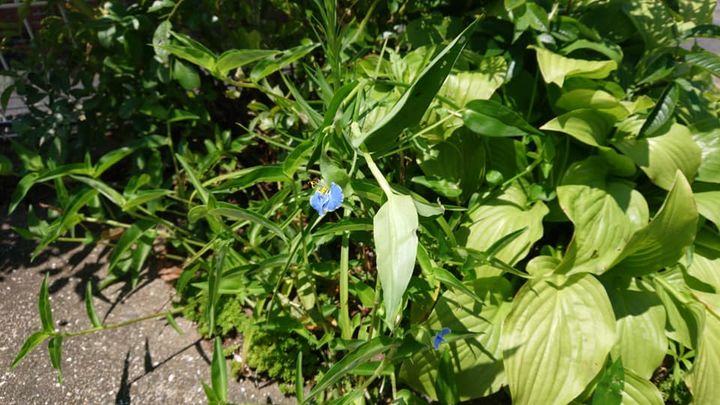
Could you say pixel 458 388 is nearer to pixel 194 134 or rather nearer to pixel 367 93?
pixel 367 93

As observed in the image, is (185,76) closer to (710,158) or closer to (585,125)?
(585,125)

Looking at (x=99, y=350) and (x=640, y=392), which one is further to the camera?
(x=99, y=350)

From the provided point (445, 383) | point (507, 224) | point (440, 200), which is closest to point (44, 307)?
point (445, 383)

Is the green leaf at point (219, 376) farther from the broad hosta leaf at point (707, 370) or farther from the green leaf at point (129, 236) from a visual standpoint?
the broad hosta leaf at point (707, 370)

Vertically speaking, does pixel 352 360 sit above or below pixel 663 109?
below

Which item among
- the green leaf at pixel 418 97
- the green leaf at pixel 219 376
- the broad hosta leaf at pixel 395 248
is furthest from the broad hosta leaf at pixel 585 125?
the green leaf at pixel 219 376

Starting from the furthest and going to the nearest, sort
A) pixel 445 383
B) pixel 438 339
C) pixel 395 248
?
pixel 445 383 → pixel 438 339 → pixel 395 248
